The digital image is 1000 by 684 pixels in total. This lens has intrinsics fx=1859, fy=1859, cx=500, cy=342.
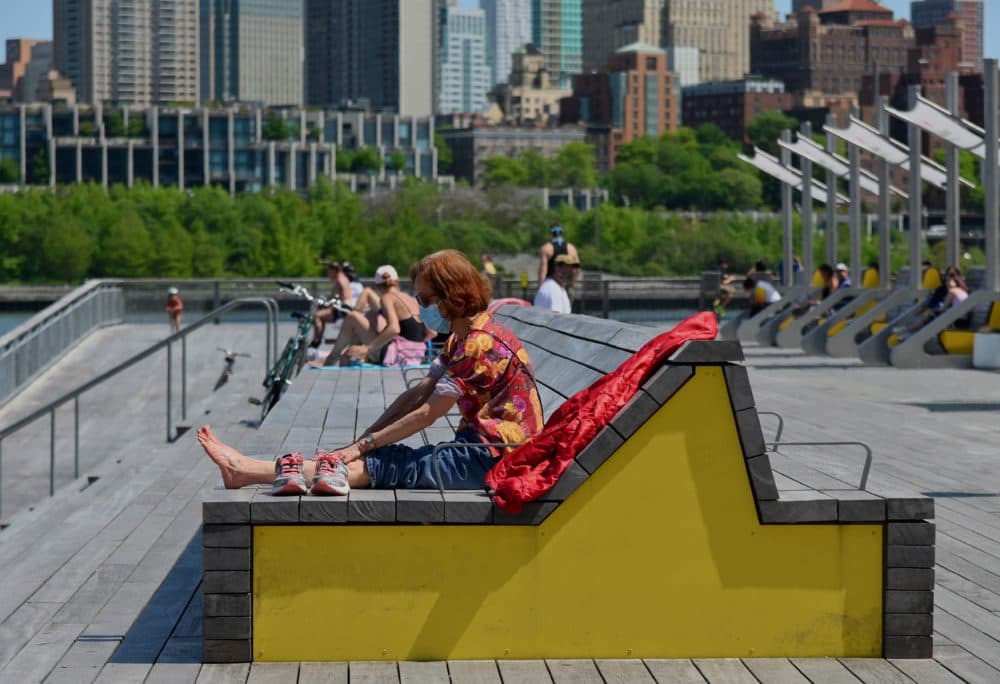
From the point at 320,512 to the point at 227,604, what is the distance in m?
0.43

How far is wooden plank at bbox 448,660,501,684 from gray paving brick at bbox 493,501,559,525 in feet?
1.56

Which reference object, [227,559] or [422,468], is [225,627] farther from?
[422,468]

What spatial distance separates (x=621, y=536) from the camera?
6.30m

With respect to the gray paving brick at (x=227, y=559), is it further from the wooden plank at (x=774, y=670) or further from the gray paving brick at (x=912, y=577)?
the gray paving brick at (x=912, y=577)

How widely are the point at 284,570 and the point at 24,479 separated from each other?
48.2 ft

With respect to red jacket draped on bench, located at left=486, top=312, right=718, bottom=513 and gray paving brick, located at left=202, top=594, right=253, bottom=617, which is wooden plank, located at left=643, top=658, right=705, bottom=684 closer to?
red jacket draped on bench, located at left=486, top=312, right=718, bottom=513

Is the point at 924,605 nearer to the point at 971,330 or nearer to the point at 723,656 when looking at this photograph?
the point at 723,656

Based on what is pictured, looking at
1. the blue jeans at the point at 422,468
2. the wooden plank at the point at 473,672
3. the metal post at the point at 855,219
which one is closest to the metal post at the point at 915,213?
the metal post at the point at 855,219

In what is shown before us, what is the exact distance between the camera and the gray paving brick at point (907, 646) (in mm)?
6285

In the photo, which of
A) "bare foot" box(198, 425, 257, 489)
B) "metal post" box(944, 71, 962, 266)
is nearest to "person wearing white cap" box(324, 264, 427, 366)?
"bare foot" box(198, 425, 257, 489)

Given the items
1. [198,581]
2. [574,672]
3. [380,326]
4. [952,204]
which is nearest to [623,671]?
[574,672]

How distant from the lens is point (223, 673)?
6.04 metres

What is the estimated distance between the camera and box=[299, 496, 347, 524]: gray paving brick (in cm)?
612

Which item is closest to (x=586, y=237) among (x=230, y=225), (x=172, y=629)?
(x=230, y=225)
